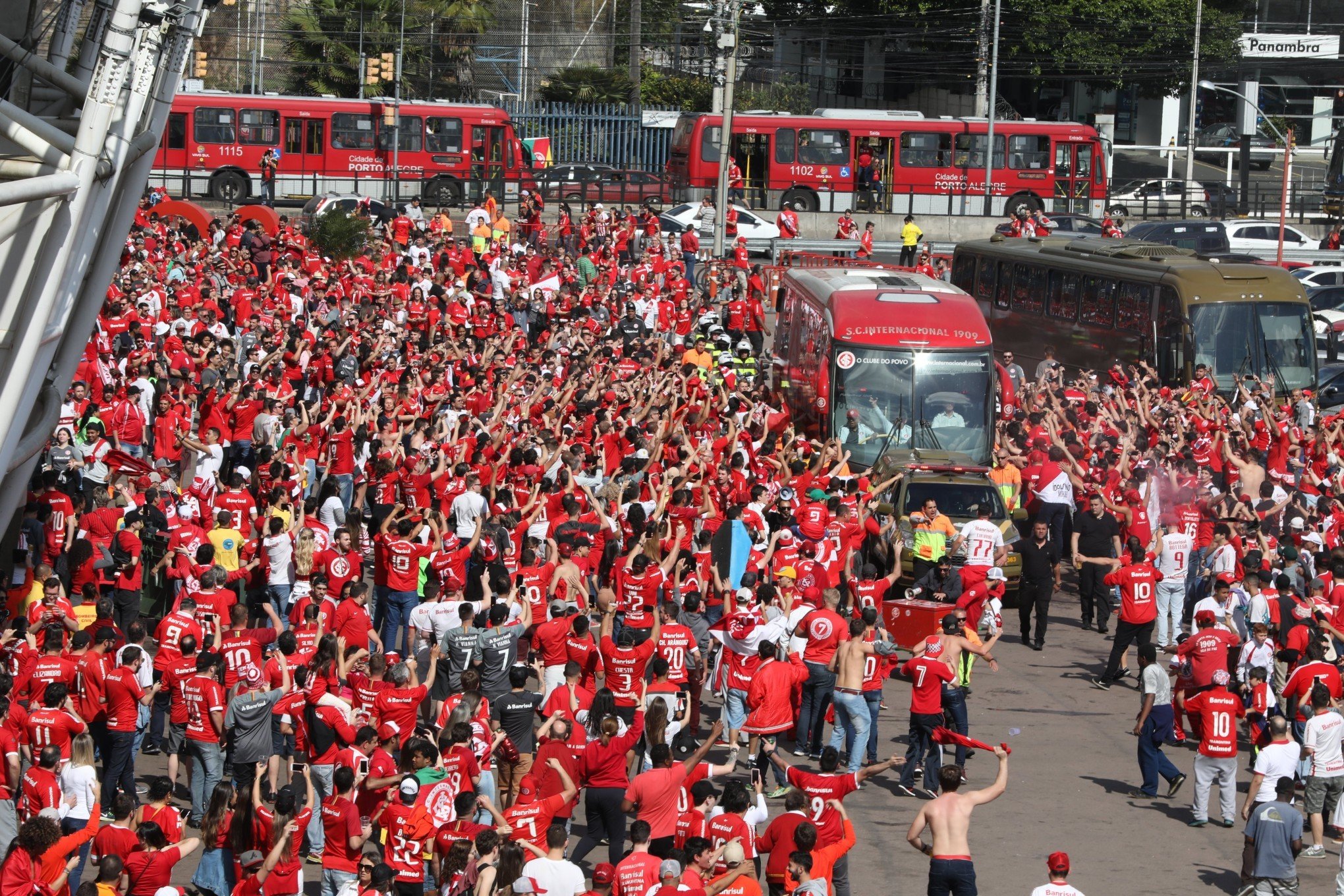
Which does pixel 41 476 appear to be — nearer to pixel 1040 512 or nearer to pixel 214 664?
pixel 214 664

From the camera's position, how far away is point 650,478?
58.7 ft

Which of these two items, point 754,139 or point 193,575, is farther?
point 754,139

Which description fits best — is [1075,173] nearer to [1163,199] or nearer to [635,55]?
[1163,199]

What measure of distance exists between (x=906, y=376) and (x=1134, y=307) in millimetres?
8044

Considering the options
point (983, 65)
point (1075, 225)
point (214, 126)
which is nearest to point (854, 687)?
point (1075, 225)

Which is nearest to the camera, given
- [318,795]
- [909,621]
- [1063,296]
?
[318,795]

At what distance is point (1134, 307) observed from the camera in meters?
28.0

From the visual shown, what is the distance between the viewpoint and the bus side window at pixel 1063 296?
98.4 feet

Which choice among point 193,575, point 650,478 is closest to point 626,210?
point 650,478

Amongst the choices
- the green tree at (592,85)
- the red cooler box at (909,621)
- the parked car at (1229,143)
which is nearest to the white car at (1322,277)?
the red cooler box at (909,621)

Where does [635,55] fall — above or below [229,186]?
above

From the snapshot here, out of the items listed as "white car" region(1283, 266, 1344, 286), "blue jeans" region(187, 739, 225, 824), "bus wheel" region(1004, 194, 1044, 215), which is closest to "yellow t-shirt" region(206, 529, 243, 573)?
"blue jeans" region(187, 739, 225, 824)

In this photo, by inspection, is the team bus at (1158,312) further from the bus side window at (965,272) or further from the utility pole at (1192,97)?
the utility pole at (1192,97)

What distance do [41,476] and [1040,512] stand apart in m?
10.9
